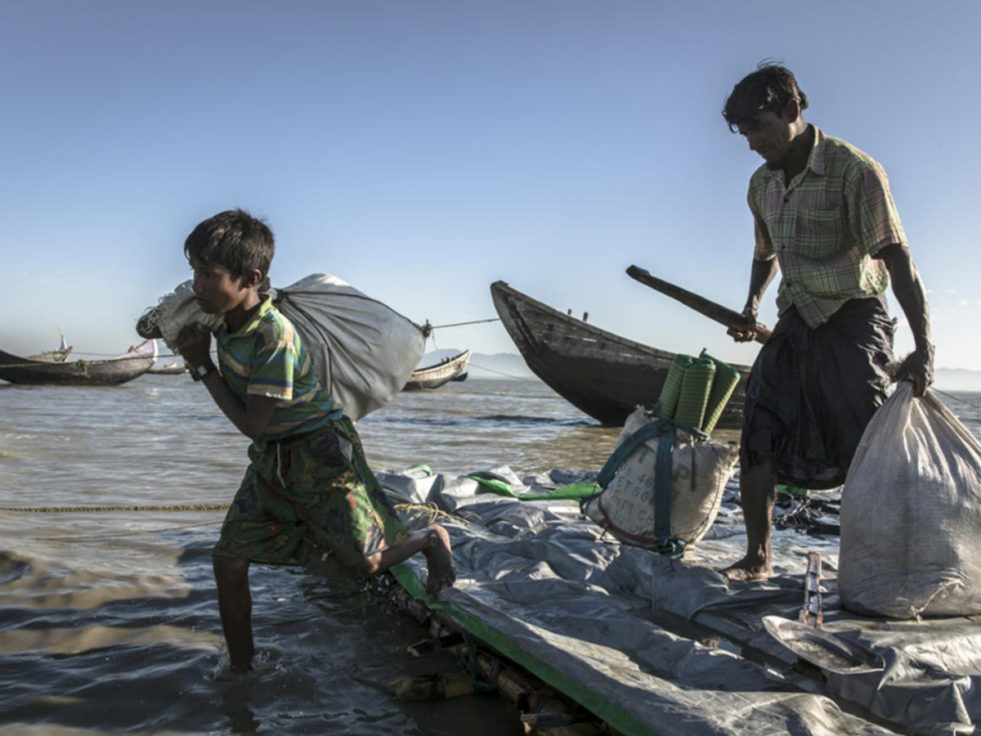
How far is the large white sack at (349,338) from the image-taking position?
285cm

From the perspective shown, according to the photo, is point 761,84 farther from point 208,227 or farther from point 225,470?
point 225,470

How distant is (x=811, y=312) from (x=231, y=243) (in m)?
1.95

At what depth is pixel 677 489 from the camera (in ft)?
9.60

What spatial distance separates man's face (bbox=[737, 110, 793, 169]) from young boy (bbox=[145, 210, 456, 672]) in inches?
65.4

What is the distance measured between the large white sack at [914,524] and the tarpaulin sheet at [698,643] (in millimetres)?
71

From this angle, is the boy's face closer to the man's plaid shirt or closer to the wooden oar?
the wooden oar

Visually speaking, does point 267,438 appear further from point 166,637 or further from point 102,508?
point 102,508

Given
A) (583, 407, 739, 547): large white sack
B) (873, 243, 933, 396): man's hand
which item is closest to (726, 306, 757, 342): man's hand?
(583, 407, 739, 547): large white sack

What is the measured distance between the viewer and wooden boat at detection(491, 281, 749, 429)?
40.4 ft

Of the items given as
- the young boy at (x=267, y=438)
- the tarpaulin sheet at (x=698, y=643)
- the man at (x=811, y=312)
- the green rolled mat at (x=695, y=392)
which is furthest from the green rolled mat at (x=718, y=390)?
the young boy at (x=267, y=438)

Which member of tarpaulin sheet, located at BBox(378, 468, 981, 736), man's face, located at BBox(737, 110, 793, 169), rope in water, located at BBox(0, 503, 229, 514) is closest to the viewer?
tarpaulin sheet, located at BBox(378, 468, 981, 736)

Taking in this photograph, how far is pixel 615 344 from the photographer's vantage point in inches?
486

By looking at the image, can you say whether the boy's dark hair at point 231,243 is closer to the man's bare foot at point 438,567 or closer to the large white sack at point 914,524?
the man's bare foot at point 438,567

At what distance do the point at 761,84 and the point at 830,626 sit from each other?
175 cm
